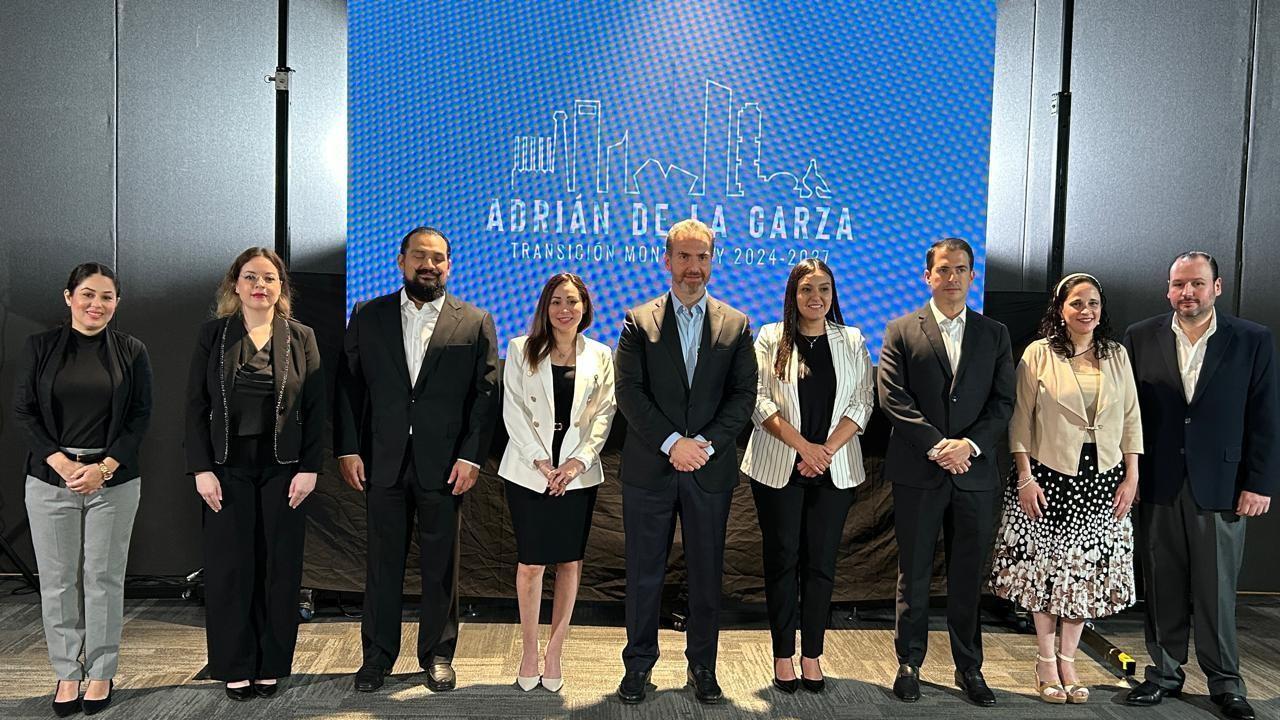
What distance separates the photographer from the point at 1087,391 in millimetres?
3441

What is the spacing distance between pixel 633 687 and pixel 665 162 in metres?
2.41

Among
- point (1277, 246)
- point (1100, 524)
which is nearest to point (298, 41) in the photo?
point (1100, 524)

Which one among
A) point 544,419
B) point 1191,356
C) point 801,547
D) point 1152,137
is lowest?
point 801,547

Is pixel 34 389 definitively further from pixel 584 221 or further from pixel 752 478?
pixel 752 478

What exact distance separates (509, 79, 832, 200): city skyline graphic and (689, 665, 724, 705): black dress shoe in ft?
7.24

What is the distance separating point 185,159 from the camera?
4719 mm

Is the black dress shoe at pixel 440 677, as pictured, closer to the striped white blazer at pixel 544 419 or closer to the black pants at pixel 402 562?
the black pants at pixel 402 562

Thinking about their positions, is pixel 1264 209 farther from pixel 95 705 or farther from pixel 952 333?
pixel 95 705

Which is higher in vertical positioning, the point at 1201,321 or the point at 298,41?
the point at 298,41

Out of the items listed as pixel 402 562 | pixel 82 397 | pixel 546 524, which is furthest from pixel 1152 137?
pixel 82 397

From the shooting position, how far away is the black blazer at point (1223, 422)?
3.44 meters

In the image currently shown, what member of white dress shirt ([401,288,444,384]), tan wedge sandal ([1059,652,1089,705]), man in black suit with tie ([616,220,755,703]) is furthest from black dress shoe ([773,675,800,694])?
white dress shirt ([401,288,444,384])

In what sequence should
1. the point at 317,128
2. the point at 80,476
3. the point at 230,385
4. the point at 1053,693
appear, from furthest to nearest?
the point at 317,128
the point at 1053,693
the point at 230,385
the point at 80,476

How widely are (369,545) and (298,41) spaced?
8.88 ft
